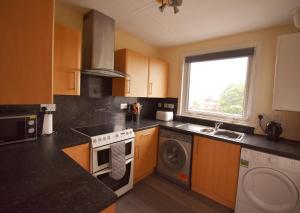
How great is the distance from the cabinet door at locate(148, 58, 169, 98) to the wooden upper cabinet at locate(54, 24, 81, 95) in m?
1.20

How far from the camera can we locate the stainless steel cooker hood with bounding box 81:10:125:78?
70.7 inches

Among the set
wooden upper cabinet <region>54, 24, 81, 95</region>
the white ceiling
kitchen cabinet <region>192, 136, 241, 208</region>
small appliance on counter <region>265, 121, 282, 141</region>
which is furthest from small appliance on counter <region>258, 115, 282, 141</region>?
wooden upper cabinet <region>54, 24, 81, 95</region>

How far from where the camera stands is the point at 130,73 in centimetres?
223

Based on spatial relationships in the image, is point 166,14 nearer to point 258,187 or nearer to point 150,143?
point 150,143

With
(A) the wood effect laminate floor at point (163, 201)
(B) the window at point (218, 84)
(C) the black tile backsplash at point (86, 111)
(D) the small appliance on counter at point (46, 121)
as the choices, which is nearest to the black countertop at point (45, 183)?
(D) the small appliance on counter at point (46, 121)

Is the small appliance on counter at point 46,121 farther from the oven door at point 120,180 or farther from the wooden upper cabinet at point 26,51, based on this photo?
the oven door at point 120,180

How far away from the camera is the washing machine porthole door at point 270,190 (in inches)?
57.1

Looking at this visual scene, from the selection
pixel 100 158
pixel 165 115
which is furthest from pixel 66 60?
pixel 165 115

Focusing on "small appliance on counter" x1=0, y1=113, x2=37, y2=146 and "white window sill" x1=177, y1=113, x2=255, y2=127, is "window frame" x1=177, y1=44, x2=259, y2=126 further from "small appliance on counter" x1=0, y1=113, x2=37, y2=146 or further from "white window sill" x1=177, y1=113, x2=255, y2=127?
"small appliance on counter" x1=0, y1=113, x2=37, y2=146

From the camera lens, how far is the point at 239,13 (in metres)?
1.68

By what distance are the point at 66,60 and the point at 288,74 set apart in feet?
7.40

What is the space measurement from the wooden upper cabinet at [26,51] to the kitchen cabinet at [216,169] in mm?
1796

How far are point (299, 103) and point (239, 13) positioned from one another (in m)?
1.11

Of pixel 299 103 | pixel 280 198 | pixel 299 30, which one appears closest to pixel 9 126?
pixel 280 198
